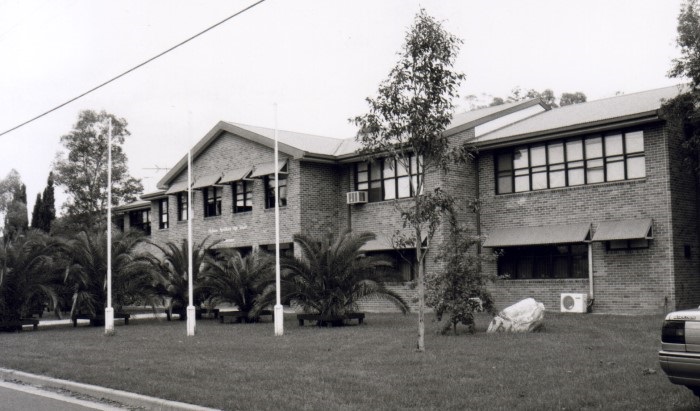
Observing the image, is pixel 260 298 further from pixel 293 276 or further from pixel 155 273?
pixel 155 273

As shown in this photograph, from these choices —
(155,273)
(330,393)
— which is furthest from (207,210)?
(330,393)

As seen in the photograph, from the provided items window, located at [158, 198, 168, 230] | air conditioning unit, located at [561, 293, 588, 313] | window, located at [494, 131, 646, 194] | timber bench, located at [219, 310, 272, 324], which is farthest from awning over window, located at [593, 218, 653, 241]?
window, located at [158, 198, 168, 230]

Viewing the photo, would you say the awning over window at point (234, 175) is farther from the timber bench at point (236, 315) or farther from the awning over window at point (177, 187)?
the timber bench at point (236, 315)

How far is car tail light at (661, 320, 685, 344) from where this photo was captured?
7715 millimetres

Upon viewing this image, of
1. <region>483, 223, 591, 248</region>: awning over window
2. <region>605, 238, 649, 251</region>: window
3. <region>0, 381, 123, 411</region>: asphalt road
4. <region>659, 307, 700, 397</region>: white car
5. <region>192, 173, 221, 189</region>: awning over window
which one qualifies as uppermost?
<region>192, 173, 221, 189</region>: awning over window

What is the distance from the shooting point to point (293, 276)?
874 inches

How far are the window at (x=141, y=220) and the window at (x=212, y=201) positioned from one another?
935 centimetres

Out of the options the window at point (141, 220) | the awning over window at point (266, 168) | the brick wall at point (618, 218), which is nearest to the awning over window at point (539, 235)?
the brick wall at point (618, 218)

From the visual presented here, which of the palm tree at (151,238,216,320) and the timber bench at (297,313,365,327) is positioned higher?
the palm tree at (151,238,216,320)

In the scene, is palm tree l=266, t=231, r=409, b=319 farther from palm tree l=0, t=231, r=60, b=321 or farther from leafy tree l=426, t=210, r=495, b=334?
palm tree l=0, t=231, r=60, b=321

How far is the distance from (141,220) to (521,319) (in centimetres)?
3227

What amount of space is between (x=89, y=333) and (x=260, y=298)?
4.91m

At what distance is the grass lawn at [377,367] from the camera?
9.11m

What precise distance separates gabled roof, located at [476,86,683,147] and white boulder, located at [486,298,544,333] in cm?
846
